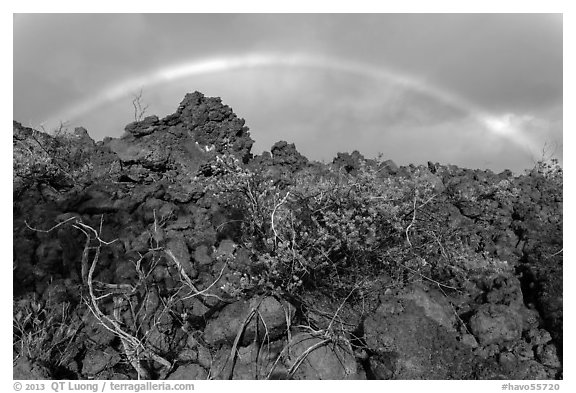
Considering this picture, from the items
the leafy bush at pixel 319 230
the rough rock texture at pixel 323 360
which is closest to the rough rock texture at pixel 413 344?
the rough rock texture at pixel 323 360

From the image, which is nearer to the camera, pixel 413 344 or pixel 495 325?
pixel 413 344

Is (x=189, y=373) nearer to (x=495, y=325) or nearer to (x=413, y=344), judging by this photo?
(x=413, y=344)

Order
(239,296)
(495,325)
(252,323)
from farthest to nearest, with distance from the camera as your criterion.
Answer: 1. (239,296)
2. (495,325)
3. (252,323)

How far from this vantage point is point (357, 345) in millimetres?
4938

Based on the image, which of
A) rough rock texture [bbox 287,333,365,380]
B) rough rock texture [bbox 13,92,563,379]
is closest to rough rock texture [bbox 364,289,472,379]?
rough rock texture [bbox 13,92,563,379]

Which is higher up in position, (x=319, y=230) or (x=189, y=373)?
(x=319, y=230)

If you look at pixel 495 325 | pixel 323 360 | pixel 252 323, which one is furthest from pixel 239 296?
pixel 495 325

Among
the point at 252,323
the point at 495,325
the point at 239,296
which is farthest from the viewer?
the point at 239,296

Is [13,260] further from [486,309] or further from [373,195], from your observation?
[486,309]

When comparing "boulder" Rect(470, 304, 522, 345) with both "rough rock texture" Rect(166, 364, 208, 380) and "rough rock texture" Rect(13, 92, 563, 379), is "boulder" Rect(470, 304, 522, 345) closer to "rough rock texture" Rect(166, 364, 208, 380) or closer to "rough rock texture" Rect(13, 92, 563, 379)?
"rough rock texture" Rect(13, 92, 563, 379)

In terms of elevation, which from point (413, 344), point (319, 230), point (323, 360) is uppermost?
point (319, 230)

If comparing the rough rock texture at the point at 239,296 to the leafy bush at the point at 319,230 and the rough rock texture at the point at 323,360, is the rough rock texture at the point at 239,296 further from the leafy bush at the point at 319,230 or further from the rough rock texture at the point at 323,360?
the leafy bush at the point at 319,230
